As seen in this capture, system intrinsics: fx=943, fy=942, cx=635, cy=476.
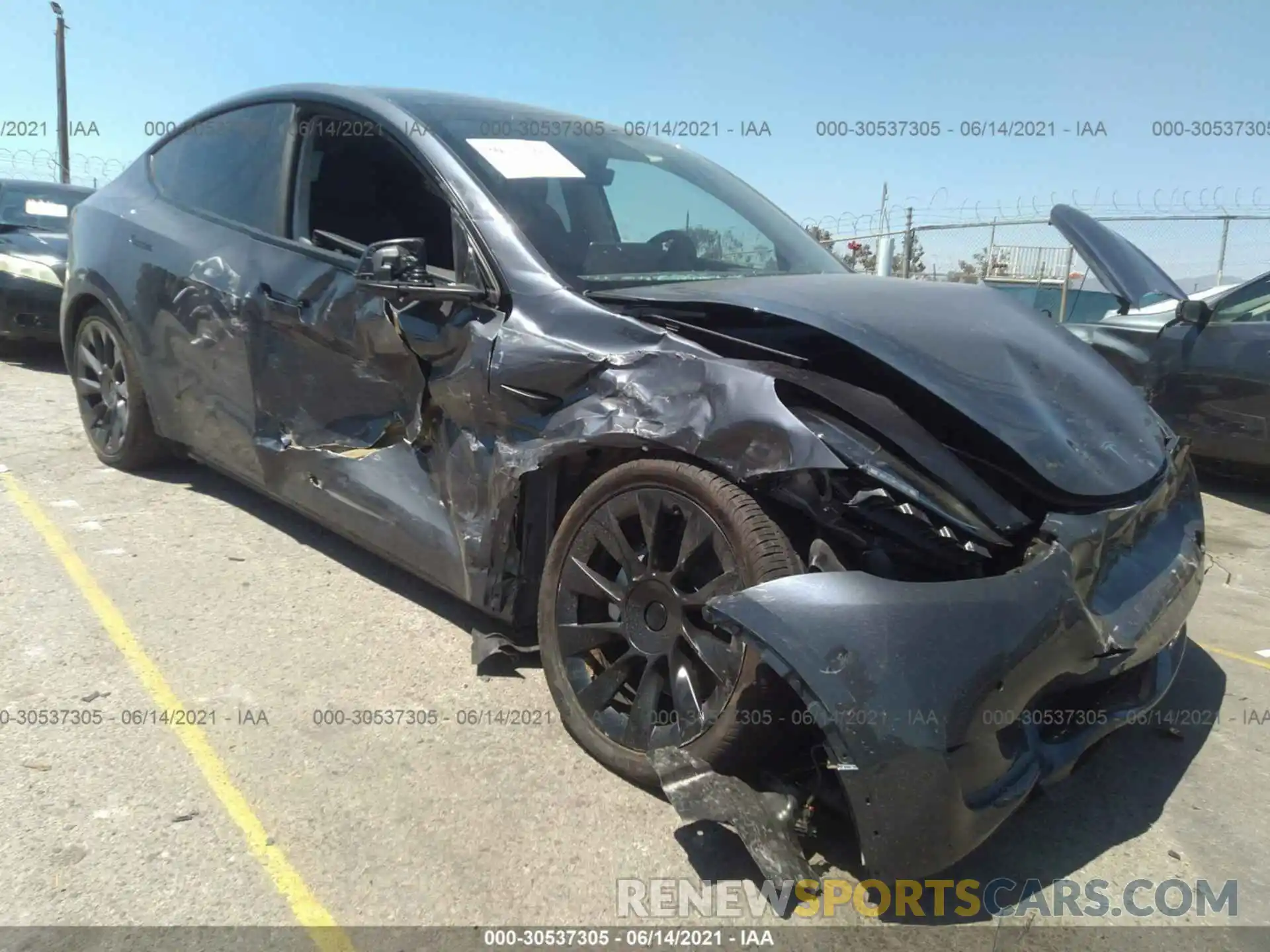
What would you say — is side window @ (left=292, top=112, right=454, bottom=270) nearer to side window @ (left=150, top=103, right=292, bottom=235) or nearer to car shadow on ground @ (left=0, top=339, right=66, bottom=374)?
side window @ (left=150, top=103, right=292, bottom=235)

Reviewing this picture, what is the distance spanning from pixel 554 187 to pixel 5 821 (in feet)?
7.69

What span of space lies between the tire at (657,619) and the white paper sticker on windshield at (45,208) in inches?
313

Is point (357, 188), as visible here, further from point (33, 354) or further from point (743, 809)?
point (33, 354)

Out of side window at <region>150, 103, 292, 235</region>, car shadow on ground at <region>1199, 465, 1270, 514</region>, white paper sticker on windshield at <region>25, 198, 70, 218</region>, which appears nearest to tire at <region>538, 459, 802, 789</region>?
side window at <region>150, 103, 292, 235</region>

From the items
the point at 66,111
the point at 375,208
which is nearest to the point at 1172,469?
the point at 375,208

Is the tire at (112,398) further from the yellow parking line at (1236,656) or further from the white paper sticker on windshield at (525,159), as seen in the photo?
the yellow parking line at (1236,656)

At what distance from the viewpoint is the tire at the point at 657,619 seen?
2.17 metres

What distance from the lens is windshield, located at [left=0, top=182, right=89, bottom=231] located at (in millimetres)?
8180

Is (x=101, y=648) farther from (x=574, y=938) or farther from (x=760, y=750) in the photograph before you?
(x=760, y=750)

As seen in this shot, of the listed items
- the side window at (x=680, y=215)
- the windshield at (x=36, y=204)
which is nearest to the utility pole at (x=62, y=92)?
the windshield at (x=36, y=204)

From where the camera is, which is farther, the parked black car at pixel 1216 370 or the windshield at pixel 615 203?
the parked black car at pixel 1216 370

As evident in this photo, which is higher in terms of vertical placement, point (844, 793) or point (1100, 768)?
point (844, 793)

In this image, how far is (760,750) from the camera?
2195 millimetres

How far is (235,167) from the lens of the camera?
13.0ft
